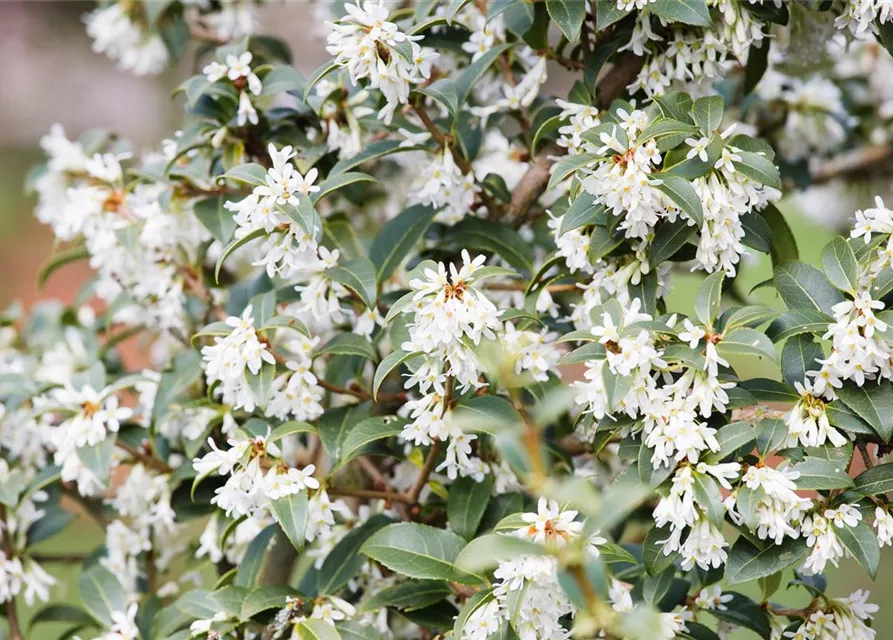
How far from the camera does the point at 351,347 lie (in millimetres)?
1039

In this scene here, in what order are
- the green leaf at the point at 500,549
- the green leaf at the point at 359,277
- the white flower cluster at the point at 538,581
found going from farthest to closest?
the green leaf at the point at 359,277 → the white flower cluster at the point at 538,581 → the green leaf at the point at 500,549

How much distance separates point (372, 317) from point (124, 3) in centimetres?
73

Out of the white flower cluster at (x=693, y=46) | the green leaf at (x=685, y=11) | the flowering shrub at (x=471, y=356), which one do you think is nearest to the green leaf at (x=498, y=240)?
the flowering shrub at (x=471, y=356)

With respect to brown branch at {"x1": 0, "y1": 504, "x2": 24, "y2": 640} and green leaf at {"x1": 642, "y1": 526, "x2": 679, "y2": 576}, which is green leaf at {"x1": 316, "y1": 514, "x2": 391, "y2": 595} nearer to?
green leaf at {"x1": 642, "y1": 526, "x2": 679, "y2": 576}

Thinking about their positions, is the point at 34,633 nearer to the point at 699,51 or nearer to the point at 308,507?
the point at 308,507

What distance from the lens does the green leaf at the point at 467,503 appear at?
3.41 ft

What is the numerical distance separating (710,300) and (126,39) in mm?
1036

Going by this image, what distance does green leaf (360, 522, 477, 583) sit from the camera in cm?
98

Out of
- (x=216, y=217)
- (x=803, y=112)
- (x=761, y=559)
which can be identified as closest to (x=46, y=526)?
(x=216, y=217)

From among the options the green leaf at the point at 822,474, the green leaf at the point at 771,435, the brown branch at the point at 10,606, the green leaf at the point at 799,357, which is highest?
the green leaf at the point at 799,357

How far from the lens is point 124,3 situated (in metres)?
1.45

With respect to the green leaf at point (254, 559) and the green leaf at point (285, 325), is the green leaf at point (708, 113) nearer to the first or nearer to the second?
the green leaf at point (285, 325)

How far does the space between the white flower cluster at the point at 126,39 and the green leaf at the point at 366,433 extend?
0.79 metres

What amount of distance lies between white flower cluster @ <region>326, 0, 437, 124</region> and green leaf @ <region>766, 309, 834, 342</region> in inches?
17.5
